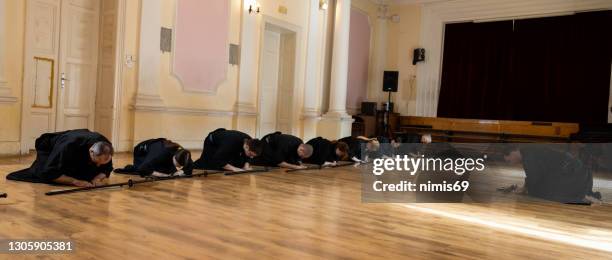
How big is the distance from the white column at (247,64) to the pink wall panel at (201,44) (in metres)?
0.37

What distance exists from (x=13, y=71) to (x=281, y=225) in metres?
4.80

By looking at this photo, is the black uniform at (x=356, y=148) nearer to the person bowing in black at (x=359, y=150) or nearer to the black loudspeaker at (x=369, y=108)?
the person bowing in black at (x=359, y=150)

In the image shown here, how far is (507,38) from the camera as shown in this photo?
11.7m

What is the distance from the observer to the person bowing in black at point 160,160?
468cm

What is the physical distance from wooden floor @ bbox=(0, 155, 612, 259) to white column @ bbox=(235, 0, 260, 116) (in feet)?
14.6

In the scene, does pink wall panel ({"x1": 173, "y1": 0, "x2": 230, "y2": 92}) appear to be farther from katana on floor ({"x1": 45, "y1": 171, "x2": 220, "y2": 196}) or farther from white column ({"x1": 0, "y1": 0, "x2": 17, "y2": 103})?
katana on floor ({"x1": 45, "y1": 171, "x2": 220, "y2": 196})

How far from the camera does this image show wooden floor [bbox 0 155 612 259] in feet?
8.36

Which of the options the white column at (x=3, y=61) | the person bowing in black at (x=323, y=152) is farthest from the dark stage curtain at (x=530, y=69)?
the white column at (x=3, y=61)

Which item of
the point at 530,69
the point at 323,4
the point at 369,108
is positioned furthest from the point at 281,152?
the point at 530,69

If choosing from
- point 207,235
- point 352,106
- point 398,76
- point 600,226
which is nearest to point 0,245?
point 207,235

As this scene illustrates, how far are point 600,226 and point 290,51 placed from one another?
7.38 metres

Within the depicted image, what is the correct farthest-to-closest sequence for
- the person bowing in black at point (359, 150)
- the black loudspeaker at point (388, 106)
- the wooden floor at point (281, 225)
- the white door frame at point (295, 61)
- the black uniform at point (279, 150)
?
1. the black loudspeaker at point (388, 106)
2. the white door frame at point (295, 61)
3. the person bowing in black at point (359, 150)
4. the black uniform at point (279, 150)
5. the wooden floor at point (281, 225)

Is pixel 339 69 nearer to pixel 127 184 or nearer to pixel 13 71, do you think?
pixel 13 71

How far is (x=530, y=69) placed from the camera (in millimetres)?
11445
